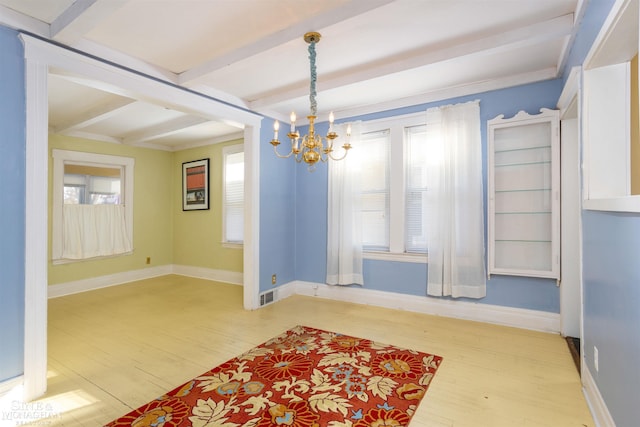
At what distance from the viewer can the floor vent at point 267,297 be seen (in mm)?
4165

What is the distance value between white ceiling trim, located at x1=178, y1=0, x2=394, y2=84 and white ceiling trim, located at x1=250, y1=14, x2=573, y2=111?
3.11ft

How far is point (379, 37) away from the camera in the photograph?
101 inches

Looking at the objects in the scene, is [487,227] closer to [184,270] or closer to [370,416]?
[370,416]

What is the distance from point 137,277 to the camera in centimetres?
583

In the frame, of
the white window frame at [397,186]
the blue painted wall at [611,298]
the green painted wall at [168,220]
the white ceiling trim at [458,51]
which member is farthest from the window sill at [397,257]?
the green painted wall at [168,220]

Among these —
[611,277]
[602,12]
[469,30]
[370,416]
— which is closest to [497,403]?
[370,416]

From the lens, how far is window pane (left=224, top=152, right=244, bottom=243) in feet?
18.3

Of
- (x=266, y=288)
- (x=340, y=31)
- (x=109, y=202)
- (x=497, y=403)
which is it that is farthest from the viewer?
(x=109, y=202)

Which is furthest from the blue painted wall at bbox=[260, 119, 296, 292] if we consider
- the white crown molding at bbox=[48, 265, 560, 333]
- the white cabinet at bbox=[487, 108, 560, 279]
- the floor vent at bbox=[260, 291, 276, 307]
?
the white cabinet at bbox=[487, 108, 560, 279]

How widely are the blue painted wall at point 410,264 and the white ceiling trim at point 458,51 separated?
929 mm

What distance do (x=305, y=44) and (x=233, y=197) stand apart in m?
3.51

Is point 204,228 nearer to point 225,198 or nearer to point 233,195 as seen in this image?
point 225,198

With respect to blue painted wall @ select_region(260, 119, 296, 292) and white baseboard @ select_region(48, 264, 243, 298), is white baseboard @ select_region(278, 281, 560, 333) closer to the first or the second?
blue painted wall @ select_region(260, 119, 296, 292)

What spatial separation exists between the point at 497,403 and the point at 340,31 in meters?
2.73
